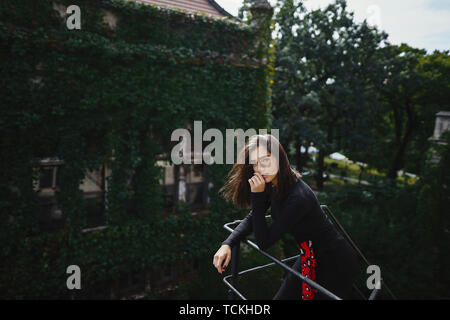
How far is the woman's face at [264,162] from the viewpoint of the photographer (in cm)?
218

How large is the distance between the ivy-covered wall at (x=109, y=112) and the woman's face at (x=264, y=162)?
14.3 ft

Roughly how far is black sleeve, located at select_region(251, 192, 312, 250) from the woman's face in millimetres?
233

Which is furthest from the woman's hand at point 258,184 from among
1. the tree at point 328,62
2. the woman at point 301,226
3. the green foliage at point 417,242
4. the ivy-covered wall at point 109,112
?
the tree at point 328,62

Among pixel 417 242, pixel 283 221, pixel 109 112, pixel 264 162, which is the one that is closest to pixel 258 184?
pixel 264 162

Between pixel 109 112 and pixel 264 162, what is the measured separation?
15.1 feet

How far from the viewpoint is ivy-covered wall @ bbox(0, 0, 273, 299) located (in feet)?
16.7

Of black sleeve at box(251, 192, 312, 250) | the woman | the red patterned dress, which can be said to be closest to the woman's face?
the woman

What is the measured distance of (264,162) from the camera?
2.19 m

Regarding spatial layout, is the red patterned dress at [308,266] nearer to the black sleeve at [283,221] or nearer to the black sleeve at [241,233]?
the black sleeve at [283,221]

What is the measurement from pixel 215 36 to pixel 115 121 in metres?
3.05

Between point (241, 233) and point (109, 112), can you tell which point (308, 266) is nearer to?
point (241, 233)

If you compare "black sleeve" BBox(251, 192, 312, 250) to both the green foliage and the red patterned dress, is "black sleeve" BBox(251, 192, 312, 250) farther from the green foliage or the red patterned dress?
the green foliage
